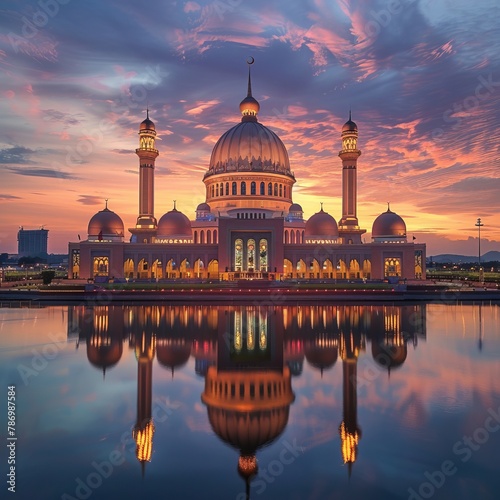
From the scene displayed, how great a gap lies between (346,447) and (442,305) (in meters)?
25.5

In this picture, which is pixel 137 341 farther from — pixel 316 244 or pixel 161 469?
pixel 316 244

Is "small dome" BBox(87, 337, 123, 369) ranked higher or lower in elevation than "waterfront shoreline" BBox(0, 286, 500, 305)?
lower

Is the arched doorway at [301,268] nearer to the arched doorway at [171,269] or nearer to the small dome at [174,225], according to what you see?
the small dome at [174,225]

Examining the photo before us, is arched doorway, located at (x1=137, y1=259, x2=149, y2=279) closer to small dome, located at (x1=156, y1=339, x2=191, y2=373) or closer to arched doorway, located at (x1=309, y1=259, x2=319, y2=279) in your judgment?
arched doorway, located at (x1=309, y1=259, x2=319, y2=279)

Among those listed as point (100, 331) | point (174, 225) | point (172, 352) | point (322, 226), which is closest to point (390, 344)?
point (172, 352)

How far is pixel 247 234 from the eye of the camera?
→ 49719mm

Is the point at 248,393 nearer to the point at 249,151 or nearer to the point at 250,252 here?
the point at 250,252

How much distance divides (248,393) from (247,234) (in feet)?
128

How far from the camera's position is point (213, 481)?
22.4 ft

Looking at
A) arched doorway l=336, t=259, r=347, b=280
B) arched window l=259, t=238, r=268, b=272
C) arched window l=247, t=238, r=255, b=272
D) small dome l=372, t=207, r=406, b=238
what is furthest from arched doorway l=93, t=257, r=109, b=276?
small dome l=372, t=207, r=406, b=238

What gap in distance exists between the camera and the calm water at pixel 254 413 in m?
6.92

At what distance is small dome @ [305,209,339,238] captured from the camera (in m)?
54.7

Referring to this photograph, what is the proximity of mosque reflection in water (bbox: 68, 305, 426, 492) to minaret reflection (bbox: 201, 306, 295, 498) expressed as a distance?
21mm

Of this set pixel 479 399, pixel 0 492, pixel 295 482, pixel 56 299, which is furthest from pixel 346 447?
pixel 56 299
